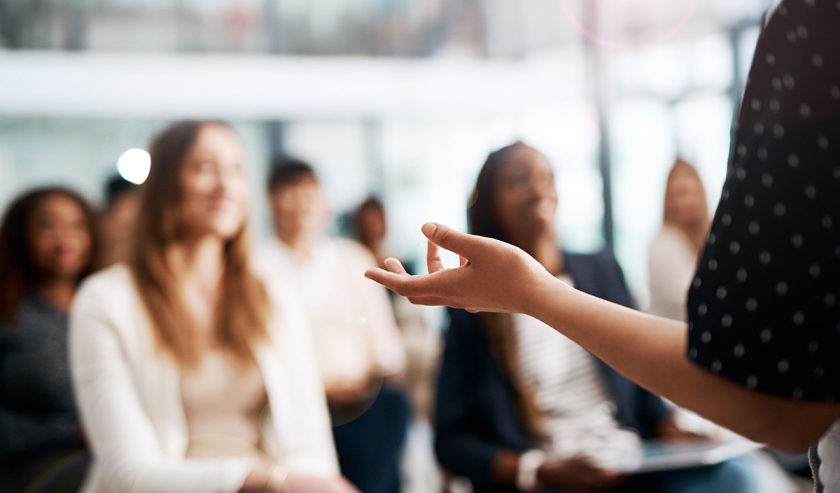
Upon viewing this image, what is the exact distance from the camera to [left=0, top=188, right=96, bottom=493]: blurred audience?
156 cm

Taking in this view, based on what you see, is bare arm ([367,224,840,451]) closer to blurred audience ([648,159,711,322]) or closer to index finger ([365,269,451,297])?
index finger ([365,269,451,297])

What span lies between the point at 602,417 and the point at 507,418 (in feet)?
0.75

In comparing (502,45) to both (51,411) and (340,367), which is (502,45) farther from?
(51,411)

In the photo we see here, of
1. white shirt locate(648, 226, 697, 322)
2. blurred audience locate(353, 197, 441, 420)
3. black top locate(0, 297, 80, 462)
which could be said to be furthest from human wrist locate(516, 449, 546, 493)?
blurred audience locate(353, 197, 441, 420)

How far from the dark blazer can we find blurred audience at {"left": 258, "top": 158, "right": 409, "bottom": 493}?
13.8 inches

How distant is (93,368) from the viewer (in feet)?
3.84

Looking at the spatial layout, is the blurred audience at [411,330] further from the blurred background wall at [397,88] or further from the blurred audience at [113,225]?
the blurred audience at [113,225]

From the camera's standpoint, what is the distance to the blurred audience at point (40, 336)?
1.56 m

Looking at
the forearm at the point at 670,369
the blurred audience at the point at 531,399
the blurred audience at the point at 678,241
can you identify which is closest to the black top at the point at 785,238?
the forearm at the point at 670,369

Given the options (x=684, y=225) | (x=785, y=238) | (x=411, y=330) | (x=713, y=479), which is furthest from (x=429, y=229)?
(x=411, y=330)

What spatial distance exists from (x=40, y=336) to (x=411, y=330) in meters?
2.48

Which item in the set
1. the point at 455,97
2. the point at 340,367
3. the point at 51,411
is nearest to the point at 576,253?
the point at 340,367

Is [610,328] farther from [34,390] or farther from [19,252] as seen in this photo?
[19,252]

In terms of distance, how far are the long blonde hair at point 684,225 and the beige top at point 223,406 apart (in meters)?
1.48
